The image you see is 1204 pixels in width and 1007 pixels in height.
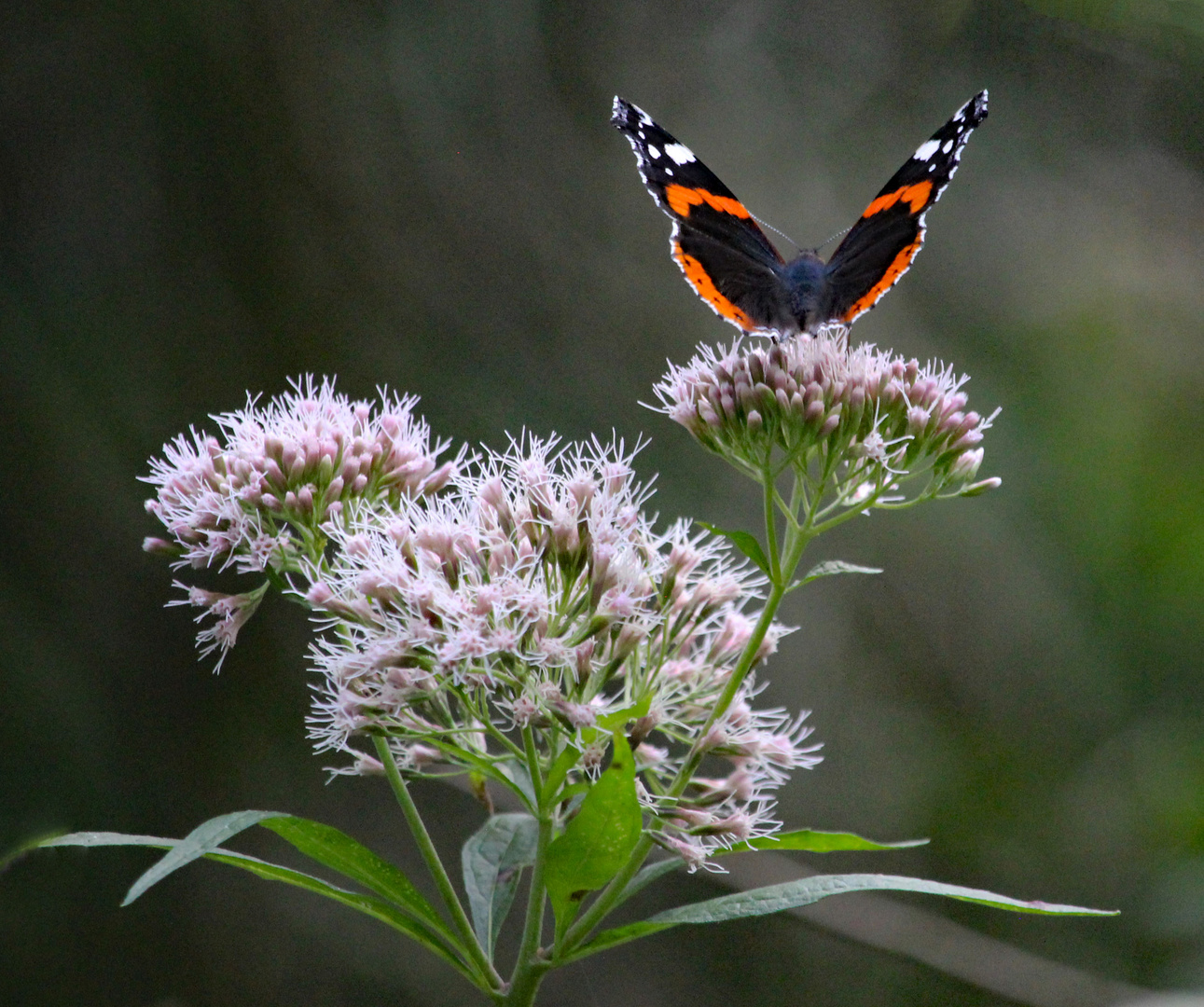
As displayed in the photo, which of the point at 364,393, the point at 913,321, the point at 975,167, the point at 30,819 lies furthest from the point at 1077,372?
the point at 30,819

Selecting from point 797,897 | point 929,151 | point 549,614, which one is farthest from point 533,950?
point 929,151

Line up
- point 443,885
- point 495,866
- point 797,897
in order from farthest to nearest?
1. point 495,866
2. point 443,885
3. point 797,897

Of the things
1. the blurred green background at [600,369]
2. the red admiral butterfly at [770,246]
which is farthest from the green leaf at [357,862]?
the blurred green background at [600,369]

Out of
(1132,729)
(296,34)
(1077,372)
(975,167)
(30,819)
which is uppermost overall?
(975,167)

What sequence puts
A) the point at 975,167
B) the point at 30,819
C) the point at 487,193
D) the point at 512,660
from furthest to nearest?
the point at 975,167 → the point at 487,193 → the point at 30,819 → the point at 512,660

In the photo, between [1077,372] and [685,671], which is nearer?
[685,671]

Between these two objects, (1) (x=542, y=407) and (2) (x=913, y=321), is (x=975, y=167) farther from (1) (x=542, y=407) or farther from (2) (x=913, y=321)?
(1) (x=542, y=407)

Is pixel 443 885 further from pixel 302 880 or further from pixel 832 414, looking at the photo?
pixel 832 414

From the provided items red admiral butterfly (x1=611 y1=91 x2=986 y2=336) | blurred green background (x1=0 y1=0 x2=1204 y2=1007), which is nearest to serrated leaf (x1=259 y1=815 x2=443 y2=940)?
red admiral butterfly (x1=611 y1=91 x2=986 y2=336)
